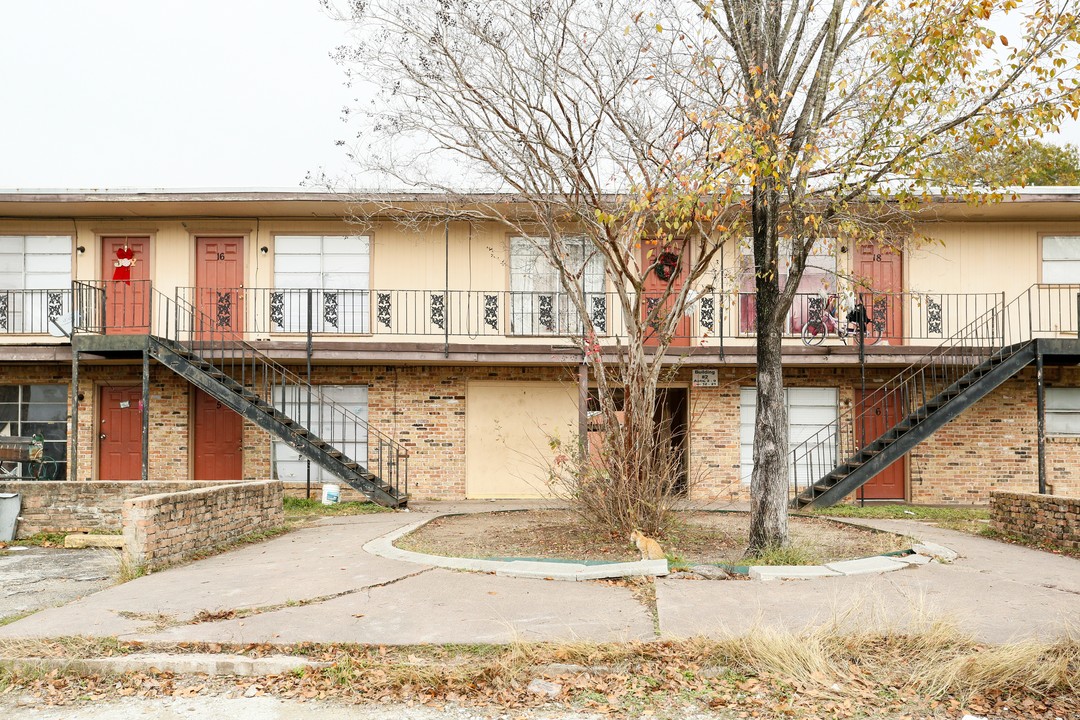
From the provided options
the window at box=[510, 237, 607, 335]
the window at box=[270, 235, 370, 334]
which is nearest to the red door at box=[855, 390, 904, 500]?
the window at box=[510, 237, 607, 335]

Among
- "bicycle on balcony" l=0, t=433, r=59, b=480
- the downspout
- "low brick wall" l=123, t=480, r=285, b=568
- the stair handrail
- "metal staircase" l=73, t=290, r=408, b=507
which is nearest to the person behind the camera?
"low brick wall" l=123, t=480, r=285, b=568

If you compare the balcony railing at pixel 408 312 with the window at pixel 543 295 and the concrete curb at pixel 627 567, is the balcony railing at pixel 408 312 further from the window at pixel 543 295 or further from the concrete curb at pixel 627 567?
the concrete curb at pixel 627 567

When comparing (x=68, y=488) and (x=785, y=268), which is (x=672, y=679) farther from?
(x=785, y=268)

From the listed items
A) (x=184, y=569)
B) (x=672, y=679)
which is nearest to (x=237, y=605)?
(x=184, y=569)

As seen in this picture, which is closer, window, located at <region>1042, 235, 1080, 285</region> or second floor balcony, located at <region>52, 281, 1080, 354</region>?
second floor balcony, located at <region>52, 281, 1080, 354</region>

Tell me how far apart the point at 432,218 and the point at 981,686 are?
39.1 feet

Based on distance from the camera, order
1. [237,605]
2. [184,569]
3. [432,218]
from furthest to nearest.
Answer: [432,218] < [184,569] < [237,605]

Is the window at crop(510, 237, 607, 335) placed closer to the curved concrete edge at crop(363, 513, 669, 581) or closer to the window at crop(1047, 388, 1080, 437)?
the curved concrete edge at crop(363, 513, 669, 581)

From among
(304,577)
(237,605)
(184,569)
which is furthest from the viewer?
(184,569)

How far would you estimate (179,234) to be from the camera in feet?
51.0

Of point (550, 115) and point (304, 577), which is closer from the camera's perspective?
point (304, 577)

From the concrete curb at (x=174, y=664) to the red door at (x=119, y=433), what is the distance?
11.2m

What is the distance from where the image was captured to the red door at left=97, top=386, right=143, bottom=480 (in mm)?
15562

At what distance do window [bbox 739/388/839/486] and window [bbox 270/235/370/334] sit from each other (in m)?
6.94
